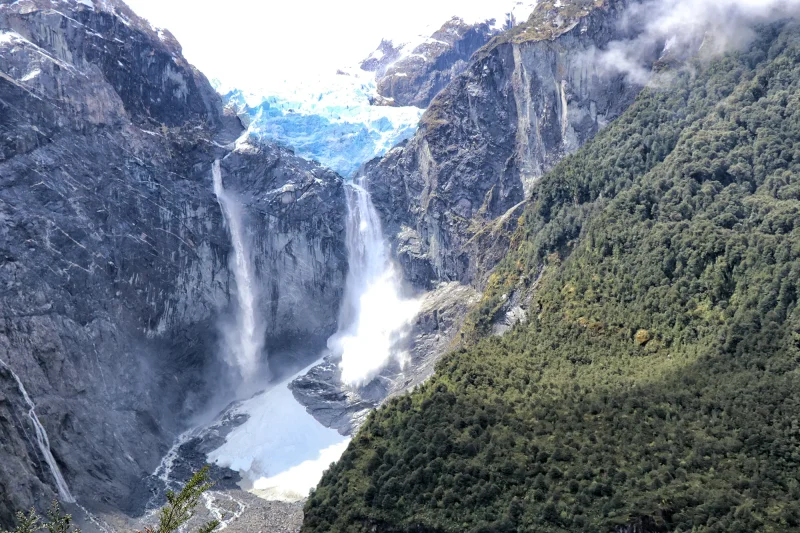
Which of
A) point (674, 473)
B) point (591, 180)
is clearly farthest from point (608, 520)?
point (591, 180)

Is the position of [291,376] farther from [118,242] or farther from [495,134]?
[495,134]

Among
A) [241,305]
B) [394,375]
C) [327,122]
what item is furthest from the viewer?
[327,122]

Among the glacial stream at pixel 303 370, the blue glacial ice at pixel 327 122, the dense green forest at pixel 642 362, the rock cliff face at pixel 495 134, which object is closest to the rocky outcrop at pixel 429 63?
the blue glacial ice at pixel 327 122

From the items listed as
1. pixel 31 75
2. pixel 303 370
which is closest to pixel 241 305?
pixel 303 370

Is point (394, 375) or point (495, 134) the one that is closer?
point (394, 375)

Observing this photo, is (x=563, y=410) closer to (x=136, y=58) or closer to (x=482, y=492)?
(x=482, y=492)

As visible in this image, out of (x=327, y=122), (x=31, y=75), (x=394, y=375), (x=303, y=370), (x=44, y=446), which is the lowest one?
(x=394, y=375)
